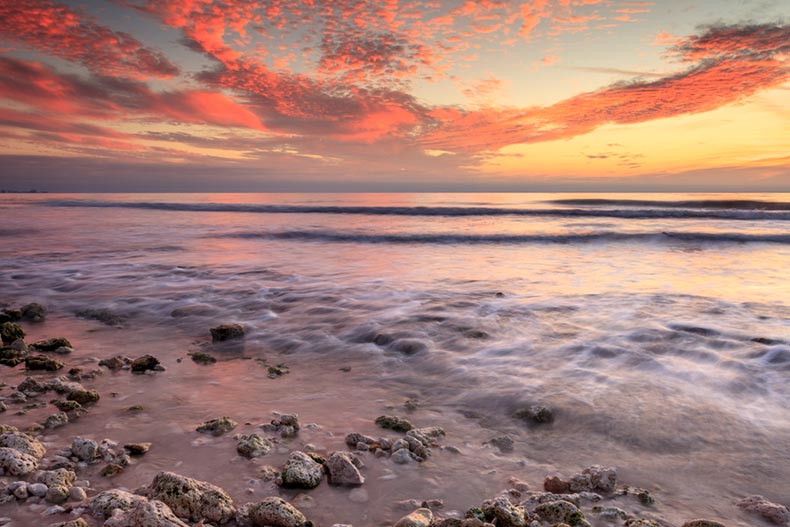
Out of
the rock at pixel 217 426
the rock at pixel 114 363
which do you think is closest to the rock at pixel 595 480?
the rock at pixel 217 426

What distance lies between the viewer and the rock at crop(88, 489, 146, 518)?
2637 mm

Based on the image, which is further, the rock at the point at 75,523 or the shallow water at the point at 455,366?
the shallow water at the point at 455,366

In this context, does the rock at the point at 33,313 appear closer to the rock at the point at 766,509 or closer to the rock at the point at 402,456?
the rock at the point at 402,456

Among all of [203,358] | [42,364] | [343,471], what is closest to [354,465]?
[343,471]

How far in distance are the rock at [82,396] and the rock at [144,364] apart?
2.85ft

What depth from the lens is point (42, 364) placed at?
5258mm

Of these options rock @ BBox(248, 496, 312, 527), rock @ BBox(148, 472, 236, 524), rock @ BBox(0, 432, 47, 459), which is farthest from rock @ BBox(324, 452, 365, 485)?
rock @ BBox(0, 432, 47, 459)

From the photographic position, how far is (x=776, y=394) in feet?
15.5

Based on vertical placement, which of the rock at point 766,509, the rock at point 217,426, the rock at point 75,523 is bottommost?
the rock at point 766,509

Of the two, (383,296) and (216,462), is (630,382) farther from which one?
(383,296)

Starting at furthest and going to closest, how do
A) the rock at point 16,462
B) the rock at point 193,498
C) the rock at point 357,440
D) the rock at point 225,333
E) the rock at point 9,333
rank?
the rock at point 225,333
the rock at point 9,333
the rock at point 357,440
the rock at point 16,462
the rock at point 193,498

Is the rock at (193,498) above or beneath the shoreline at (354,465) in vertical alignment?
above

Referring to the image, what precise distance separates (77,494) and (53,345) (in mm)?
4113

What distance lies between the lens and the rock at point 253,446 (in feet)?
11.4
